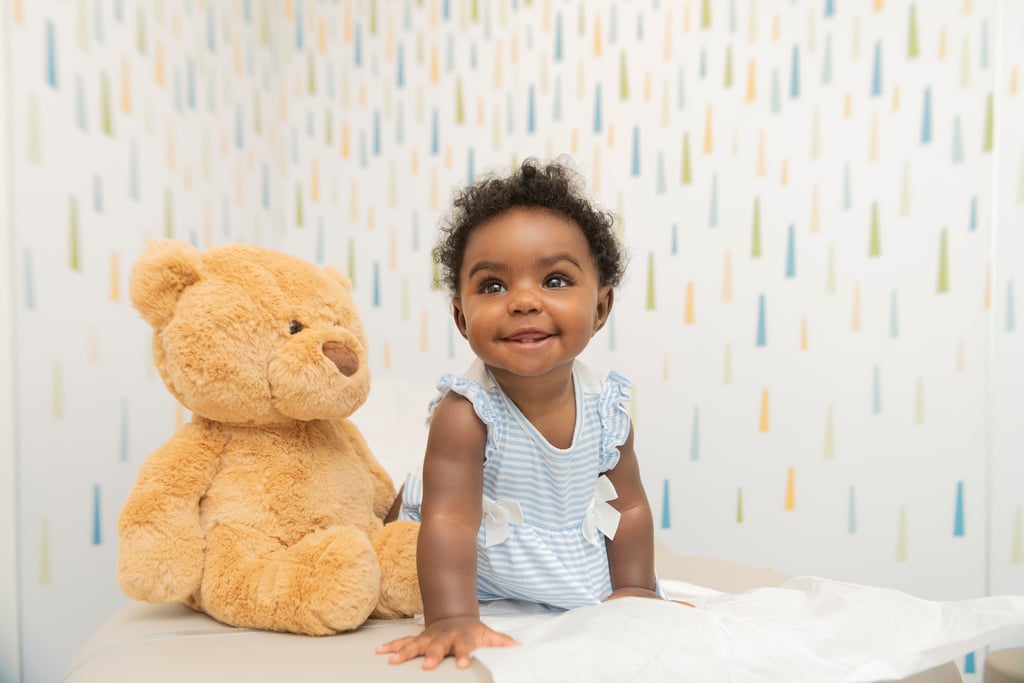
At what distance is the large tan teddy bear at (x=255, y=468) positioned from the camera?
0.80m

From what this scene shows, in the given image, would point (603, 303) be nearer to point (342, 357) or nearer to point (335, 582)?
point (342, 357)

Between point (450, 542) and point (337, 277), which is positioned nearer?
point (450, 542)

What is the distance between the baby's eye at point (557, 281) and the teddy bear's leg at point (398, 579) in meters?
0.34

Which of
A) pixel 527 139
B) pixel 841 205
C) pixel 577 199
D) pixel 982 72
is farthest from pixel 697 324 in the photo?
pixel 577 199

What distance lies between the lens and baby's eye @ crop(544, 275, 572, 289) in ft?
2.93

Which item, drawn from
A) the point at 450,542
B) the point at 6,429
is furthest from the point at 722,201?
the point at 6,429

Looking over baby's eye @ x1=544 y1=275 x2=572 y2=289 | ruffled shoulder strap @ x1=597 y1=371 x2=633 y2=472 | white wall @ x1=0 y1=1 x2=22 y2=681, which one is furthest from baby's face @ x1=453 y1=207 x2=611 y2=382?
white wall @ x1=0 y1=1 x2=22 y2=681

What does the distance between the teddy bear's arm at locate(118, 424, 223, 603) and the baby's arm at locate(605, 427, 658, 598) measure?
0.51 meters

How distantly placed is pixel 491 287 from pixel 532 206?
0.11 m

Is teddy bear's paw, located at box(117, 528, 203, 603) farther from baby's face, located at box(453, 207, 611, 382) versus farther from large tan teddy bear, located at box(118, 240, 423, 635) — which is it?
baby's face, located at box(453, 207, 611, 382)

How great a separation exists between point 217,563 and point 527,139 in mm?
1330

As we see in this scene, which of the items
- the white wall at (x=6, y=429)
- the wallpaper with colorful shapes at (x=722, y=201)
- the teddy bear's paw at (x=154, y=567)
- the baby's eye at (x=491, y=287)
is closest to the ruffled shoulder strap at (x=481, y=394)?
the baby's eye at (x=491, y=287)

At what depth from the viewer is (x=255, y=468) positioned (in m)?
0.89

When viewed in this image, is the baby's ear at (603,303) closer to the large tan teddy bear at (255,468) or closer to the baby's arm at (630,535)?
the baby's arm at (630,535)
